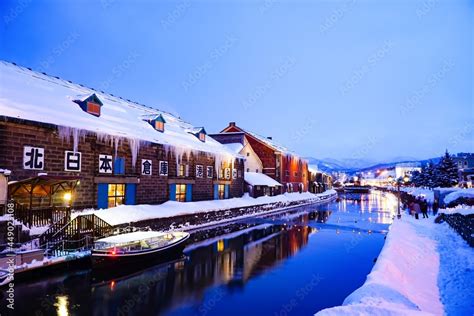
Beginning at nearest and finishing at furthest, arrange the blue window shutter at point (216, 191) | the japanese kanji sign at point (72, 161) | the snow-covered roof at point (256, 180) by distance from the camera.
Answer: the japanese kanji sign at point (72, 161), the blue window shutter at point (216, 191), the snow-covered roof at point (256, 180)

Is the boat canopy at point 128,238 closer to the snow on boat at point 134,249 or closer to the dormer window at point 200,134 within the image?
the snow on boat at point 134,249

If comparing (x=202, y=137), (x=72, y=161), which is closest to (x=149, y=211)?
(x=72, y=161)

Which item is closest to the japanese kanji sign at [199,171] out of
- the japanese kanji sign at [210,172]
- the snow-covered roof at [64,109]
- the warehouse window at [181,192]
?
the japanese kanji sign at [210,172]

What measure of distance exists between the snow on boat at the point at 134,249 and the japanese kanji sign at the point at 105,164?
688 cm

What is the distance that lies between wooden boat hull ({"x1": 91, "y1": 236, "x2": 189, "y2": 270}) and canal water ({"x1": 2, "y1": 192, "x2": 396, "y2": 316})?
0.44 meters

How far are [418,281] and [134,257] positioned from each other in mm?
10656

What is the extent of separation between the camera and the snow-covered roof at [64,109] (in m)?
17.6

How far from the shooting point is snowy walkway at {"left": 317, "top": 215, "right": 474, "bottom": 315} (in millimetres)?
7746

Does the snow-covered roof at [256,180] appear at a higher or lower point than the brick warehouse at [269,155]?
lower

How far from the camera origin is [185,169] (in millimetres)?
30172

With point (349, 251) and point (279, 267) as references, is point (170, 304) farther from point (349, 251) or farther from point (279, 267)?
point (349, 251)

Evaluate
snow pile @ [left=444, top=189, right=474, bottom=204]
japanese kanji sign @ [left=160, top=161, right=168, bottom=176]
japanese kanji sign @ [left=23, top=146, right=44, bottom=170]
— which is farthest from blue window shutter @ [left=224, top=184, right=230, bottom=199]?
snow pile @ [left=444, top=189, right=474, bottom=204]

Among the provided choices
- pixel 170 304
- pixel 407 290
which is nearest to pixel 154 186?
pixel 170 304

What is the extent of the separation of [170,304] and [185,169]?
A: 783 inches
